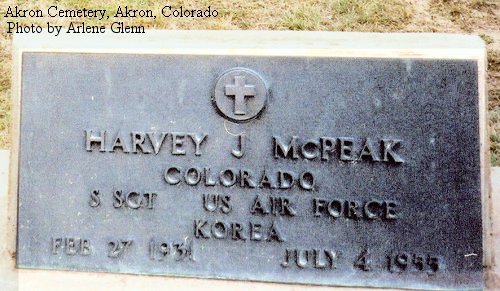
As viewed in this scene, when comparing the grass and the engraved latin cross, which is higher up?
the grass

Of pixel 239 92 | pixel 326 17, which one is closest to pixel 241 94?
pixel 239 92

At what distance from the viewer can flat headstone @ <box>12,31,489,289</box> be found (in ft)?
7.02

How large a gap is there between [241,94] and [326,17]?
71.9 inches

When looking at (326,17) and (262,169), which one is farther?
(326,17)

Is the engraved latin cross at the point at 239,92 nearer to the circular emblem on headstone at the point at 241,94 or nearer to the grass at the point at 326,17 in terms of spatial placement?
the circular emblem on headstone at the point at 241,94

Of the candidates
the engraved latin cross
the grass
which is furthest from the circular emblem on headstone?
the grass

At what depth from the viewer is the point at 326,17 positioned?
3.77 m

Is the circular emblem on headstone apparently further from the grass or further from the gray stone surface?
the grass

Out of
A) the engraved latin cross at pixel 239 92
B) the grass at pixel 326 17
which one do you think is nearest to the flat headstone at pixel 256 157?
the engraved latin cross at pixel 239 92

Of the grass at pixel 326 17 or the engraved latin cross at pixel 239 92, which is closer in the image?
the engraved latin cross at pixel 239 92

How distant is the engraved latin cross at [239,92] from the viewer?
2.16 metres

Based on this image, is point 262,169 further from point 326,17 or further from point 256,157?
point 326,17

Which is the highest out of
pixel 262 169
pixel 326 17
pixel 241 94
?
pixel 326 17

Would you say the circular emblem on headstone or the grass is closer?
the circular emblem on headstone
